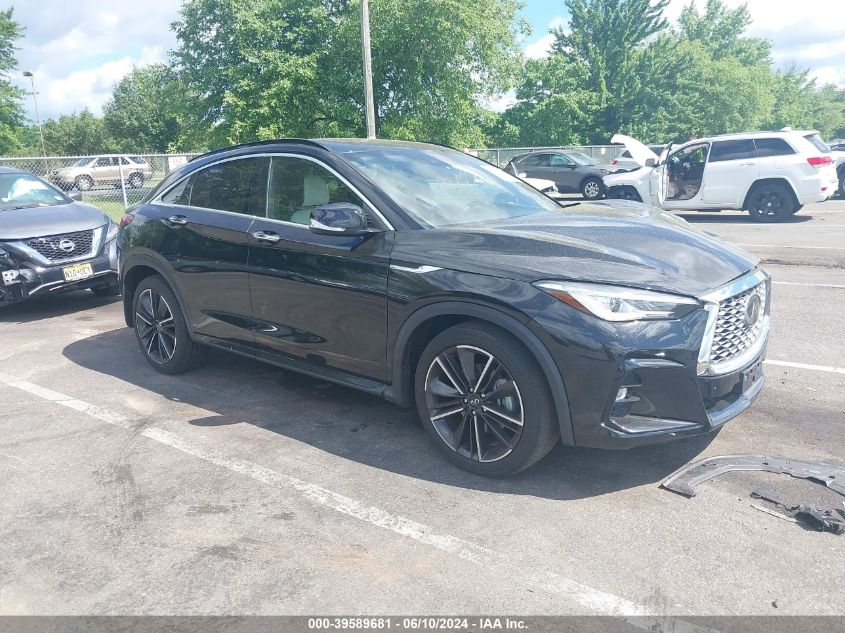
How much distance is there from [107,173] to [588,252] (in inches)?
564

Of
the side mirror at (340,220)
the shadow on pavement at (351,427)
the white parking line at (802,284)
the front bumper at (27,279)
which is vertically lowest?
the shadow on pavement at (351,427)

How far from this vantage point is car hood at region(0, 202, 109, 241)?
778 cm

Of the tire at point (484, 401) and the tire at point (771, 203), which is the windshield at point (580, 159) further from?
the tire at point (484, 401)

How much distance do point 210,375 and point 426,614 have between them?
3.51 m

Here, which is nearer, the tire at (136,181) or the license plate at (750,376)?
the license plate at (750,376)

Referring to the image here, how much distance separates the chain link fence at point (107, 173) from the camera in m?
14.7

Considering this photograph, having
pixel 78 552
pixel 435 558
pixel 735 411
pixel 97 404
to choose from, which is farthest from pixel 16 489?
pixel 735 411

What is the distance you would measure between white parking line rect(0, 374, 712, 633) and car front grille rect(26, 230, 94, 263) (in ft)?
12.7

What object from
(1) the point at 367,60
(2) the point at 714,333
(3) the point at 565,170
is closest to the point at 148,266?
(2) the point at 714,333

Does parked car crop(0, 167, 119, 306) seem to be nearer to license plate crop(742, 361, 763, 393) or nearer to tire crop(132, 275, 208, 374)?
tire crop(132, 275, 208, 374)

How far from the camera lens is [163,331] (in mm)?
5602

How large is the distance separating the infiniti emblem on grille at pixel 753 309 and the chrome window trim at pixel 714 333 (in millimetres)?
73

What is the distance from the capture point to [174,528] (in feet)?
11.0

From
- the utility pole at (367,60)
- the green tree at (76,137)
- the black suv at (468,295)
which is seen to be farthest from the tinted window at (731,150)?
the green tree at (76,137)
